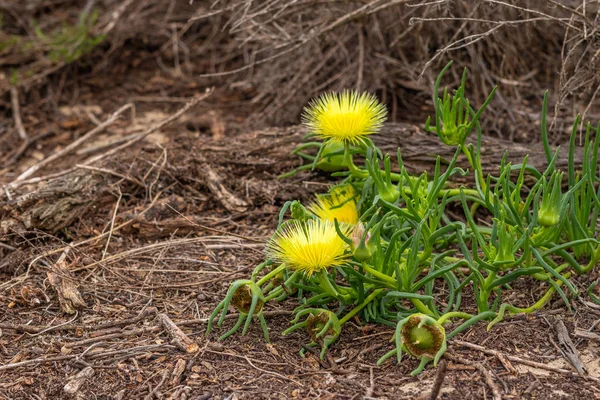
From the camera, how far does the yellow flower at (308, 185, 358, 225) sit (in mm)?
2273

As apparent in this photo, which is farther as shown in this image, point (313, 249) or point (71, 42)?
point (71, 42)

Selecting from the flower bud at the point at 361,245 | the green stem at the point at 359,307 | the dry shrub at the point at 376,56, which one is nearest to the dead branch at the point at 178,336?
the green stem at the point at 359,307

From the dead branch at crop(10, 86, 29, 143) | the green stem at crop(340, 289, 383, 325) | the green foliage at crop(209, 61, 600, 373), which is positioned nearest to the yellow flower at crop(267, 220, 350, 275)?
the green foliage at crop(209, 61, 600, 373)

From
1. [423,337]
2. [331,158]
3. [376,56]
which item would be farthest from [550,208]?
[376,56]

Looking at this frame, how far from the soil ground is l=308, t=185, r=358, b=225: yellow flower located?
0.28 m

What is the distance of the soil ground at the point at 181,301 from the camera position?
1.86m

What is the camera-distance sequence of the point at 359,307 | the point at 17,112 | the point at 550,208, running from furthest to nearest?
the point at 17,112 → the point at 359,307 → the point at 550,208

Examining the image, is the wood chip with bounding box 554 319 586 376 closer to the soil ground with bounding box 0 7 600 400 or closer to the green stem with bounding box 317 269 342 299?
the soil ground with bounding box 0 7 600 400

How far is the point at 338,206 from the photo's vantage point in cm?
226

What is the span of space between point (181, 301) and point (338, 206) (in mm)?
535

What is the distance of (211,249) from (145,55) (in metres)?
2.26

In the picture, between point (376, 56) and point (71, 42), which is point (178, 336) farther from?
point (71, 42)

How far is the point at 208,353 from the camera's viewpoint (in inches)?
77.9

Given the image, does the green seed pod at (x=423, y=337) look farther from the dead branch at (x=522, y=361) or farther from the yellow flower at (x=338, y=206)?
the yellow flower at (x=338, y=206)
